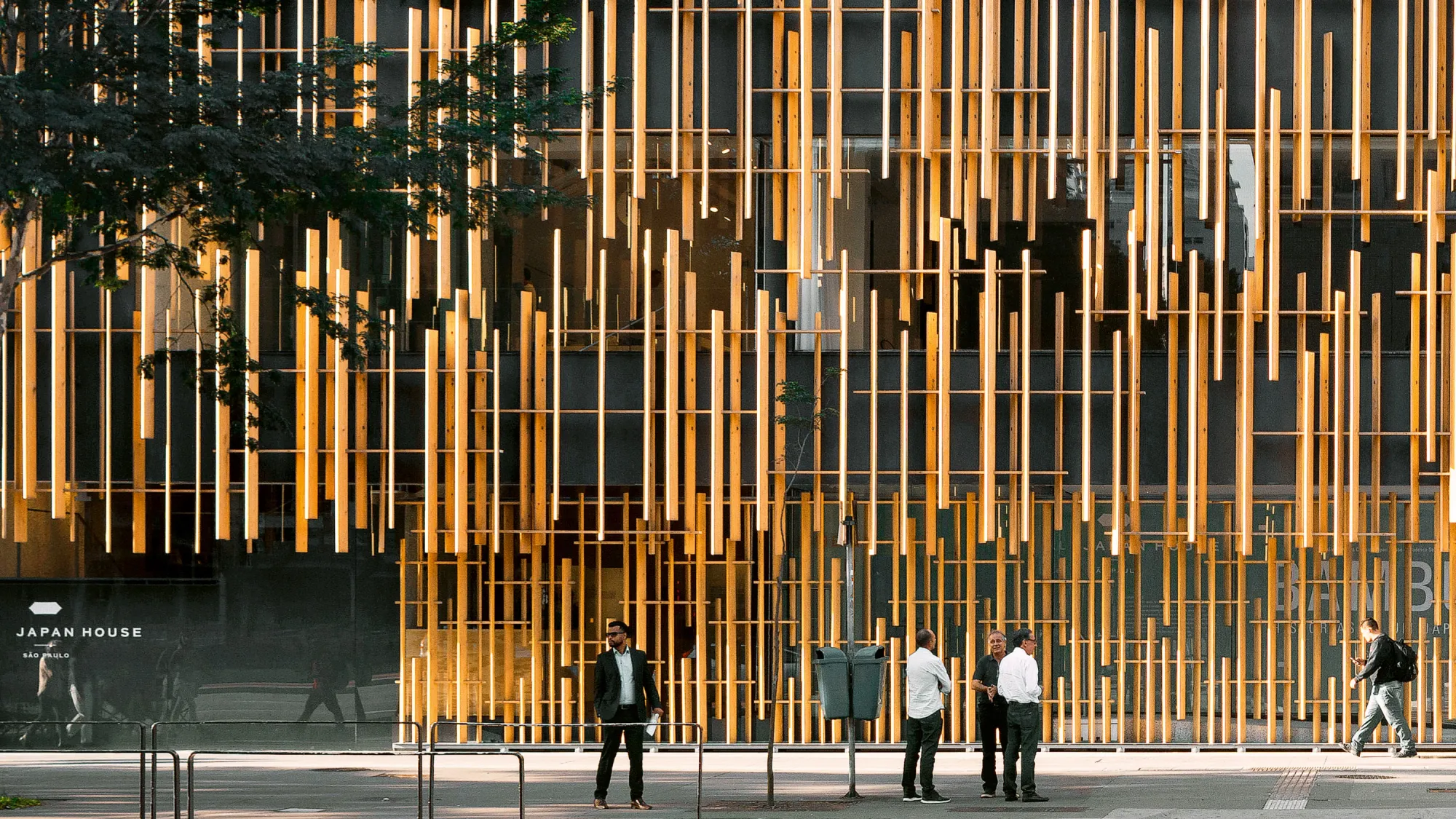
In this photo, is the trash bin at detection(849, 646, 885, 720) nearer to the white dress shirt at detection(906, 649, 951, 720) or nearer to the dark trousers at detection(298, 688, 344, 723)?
the white dress shirt at detection(906, 649, 951, 720)

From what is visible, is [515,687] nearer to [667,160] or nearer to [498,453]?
[498,453]

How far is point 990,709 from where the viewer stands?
16.3 m

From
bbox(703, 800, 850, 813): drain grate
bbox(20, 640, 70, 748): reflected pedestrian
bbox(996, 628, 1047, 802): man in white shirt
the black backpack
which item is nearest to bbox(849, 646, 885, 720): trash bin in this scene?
bbox(703, 800, 850, 813): drain grate

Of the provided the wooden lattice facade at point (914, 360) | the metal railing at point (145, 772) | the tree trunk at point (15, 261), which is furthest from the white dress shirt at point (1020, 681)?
the tree trunk at point (15, 261)

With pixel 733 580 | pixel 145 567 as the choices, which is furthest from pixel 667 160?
pixel 145 567

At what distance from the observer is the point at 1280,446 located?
19703 millimetres

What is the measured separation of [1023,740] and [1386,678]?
192 inches

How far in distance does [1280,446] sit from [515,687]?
8.28 m

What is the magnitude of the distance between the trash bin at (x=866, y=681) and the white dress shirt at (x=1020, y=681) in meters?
1.04

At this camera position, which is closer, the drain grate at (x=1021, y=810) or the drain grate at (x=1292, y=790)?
the drain grate at (x=1021, y=810)

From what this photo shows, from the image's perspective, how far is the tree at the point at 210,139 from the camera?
47.0 ft

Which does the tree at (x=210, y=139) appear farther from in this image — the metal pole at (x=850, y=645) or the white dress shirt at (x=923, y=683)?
the white dress shirt at (x=923, y=683)

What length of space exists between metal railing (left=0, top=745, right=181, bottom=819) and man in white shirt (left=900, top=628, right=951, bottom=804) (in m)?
5.80

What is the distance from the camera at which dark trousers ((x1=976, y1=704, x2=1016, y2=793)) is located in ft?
53.3
